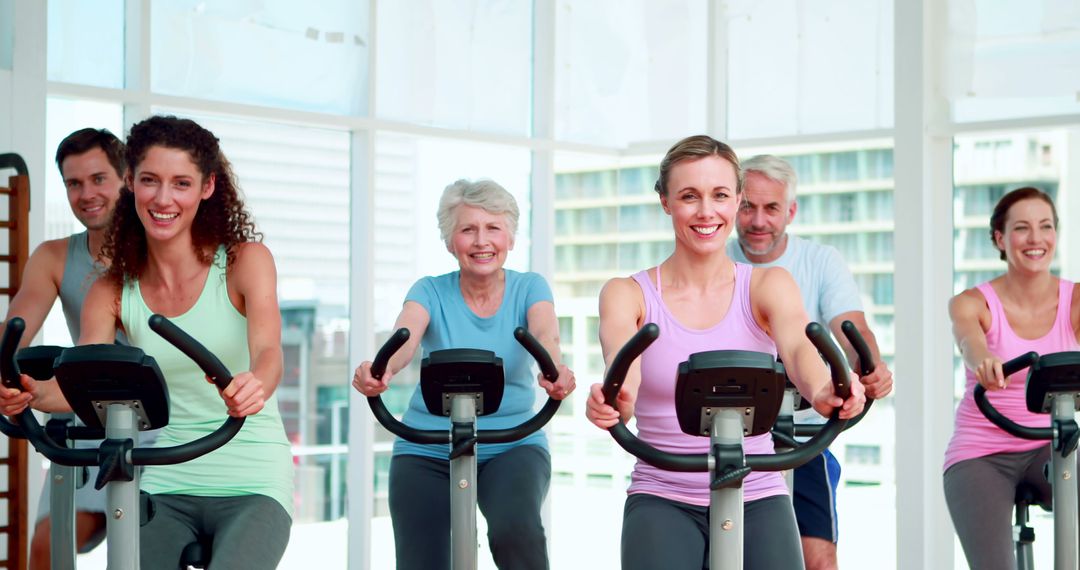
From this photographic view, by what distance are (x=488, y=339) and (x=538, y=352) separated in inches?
28.7

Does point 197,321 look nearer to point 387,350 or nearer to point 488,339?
point 387,350

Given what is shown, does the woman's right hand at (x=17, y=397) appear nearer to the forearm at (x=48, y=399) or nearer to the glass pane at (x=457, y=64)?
the forearm at (x=48, y=399)

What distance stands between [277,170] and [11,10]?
56.6 inches

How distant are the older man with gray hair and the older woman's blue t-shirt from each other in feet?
2.41

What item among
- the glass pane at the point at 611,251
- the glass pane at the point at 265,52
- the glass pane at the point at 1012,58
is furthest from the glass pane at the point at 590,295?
the glass pane at the point at 1012,58

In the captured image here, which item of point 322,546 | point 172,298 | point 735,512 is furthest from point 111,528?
point 322,546

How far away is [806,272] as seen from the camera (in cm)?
382

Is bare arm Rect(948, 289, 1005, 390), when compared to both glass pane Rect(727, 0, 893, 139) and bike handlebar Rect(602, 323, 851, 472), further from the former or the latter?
bike handlebar Rect(602, 323, 851, 472)

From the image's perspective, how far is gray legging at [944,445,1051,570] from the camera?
3.66 m

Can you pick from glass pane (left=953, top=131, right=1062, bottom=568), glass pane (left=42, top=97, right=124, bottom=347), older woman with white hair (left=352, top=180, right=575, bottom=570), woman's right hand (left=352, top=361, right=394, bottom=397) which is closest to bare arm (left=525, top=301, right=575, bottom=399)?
older woman with white hair (left=352, top=180, right=575, bottom=570)

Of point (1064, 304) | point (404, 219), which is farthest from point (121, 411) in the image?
point (404, 219)

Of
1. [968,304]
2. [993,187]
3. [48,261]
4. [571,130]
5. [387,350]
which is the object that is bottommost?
[387,350]

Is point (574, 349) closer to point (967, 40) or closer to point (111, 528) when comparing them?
point (967, 40)

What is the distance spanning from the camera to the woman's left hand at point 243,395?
2191 mm
